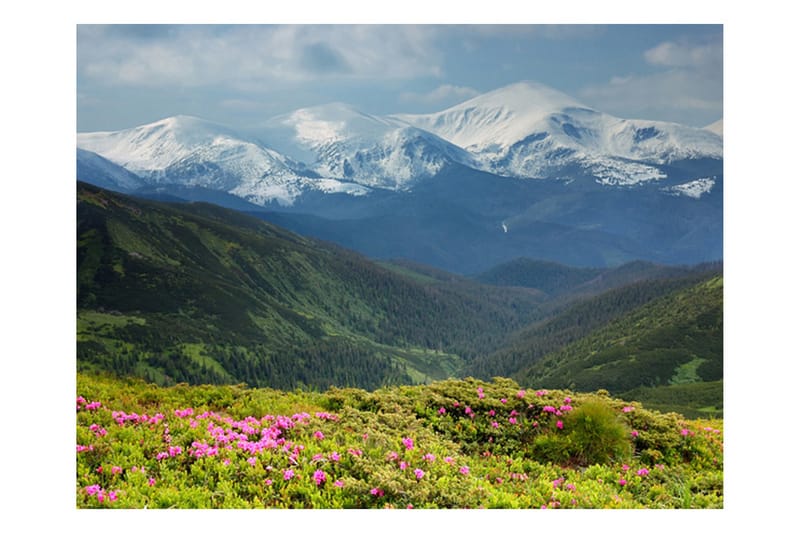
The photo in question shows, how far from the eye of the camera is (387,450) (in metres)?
9.69

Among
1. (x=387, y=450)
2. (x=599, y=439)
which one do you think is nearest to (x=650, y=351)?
(x=599, y=439)

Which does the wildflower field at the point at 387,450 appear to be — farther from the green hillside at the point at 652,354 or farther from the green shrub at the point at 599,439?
the green hillside at the point at 652,354

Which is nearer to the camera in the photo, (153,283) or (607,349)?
(607,349)

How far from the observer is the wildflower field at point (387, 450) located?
881 cm

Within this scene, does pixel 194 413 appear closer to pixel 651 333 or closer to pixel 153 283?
pixel 651 333

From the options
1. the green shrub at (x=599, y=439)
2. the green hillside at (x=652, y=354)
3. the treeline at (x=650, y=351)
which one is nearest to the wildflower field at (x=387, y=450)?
the green shrub at (x=599, y=439)

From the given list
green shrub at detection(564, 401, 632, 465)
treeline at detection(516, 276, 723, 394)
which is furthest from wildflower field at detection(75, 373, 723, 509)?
treeline at detection(516, 276, 723, 394)

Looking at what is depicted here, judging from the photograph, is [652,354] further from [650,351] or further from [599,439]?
[599,439]

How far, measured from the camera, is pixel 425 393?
12.5 meters

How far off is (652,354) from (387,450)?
141 meters

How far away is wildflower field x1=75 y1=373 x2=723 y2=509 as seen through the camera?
28.9 ft

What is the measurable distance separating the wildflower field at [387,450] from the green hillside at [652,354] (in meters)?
99.9
